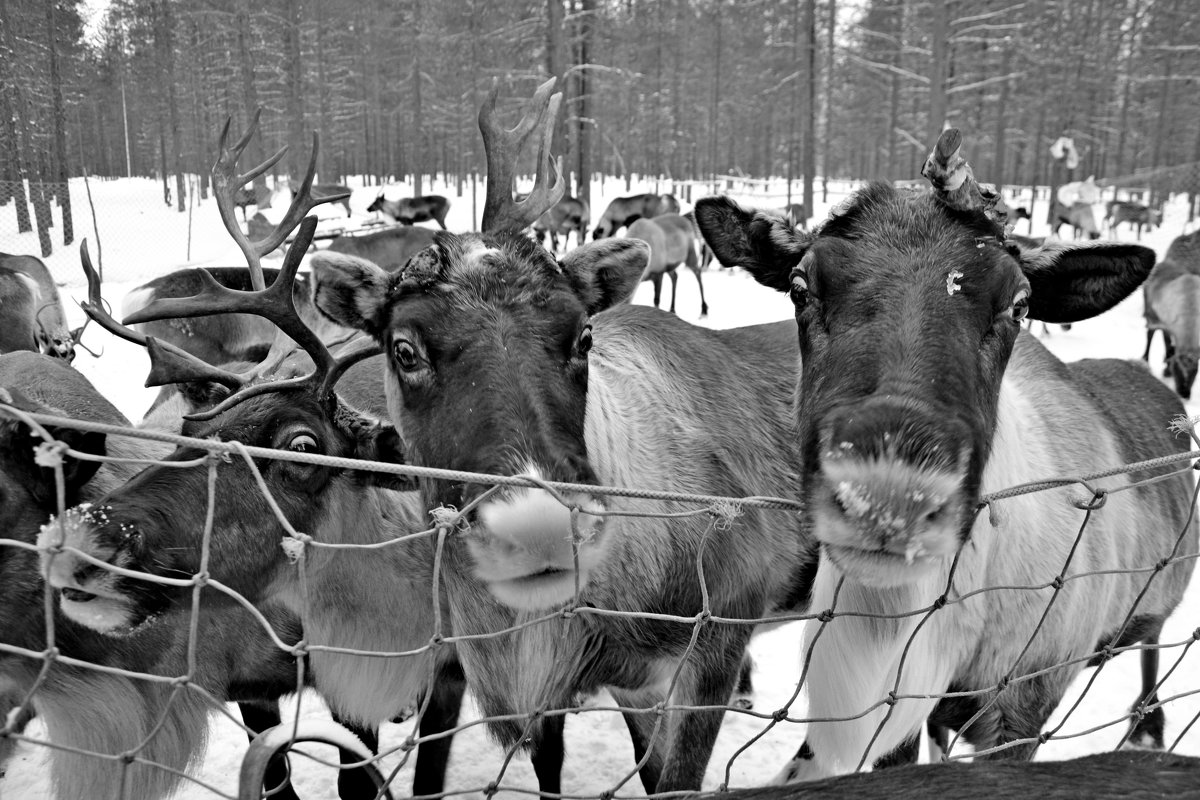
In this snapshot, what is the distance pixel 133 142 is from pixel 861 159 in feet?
143

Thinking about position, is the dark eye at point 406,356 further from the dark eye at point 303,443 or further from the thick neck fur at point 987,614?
the thick neck fur at point 987,614

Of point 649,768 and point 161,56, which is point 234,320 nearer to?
point 649,768

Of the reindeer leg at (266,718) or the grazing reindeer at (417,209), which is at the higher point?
the grazing reindeer at (417,209)

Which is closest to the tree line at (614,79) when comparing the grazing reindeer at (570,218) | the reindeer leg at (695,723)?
the grazing reindeer at (570,218)

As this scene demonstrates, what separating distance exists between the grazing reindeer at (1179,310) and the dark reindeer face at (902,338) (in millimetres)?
8162

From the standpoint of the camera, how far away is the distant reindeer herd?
5.18 ft

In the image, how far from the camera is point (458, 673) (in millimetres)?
3004

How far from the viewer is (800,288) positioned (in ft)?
6.54

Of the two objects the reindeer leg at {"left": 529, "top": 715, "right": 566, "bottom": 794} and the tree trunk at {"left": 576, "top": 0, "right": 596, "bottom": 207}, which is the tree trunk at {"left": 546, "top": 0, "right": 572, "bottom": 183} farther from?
the reindeer leg at {"left": 529, "top": 715, "right": 566, "bottom": 794}

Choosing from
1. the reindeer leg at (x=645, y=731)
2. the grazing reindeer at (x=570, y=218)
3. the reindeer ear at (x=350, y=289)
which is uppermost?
the grazing reindeer at (x=570, y=218)

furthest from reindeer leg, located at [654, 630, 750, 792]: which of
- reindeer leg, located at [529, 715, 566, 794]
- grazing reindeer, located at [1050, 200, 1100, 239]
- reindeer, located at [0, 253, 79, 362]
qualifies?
grazing reindeer, located at [1050, 200, 1100, 239]

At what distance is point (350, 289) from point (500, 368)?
62 centimetres

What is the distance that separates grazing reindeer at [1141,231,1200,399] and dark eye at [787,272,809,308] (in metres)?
8.42

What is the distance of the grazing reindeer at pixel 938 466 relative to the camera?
1484mm
